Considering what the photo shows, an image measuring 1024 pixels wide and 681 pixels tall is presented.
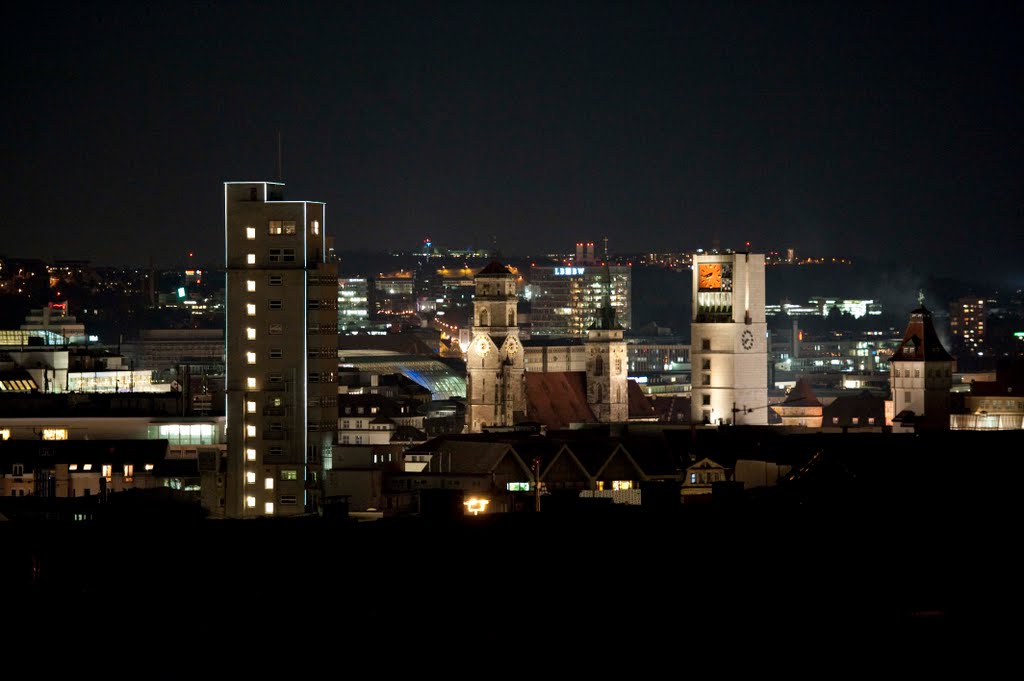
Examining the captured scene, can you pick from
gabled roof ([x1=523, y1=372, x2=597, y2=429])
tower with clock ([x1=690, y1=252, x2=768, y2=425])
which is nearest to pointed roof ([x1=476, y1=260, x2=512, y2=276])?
gabled roof ([x1=523, y1=372, x2=597, y2=429])

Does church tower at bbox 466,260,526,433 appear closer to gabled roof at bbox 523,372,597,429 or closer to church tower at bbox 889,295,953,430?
gabled roof at bbox 523,372,597,429

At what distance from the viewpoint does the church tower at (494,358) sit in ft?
388

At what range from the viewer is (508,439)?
273 feet

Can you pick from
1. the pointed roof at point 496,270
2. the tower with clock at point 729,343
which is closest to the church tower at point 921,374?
the tower with clock at point 729,343

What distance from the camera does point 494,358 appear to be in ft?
392

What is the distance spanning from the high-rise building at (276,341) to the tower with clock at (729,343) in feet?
103

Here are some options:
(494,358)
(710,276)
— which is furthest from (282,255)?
(494,358)

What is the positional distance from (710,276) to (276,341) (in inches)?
1469

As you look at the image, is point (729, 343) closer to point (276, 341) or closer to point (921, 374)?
point (921, 374)

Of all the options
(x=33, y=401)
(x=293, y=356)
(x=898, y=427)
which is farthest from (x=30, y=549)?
(x=898, y=427)

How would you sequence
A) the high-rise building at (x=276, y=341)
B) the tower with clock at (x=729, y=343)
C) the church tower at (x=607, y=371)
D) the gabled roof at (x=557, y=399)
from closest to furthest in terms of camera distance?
the high-rise building at (x=276, y=341)
the tower with clock at (x=729, y=343)
the gabled roof at (x=557, y=399)
the church tower at (x=607, y=371)

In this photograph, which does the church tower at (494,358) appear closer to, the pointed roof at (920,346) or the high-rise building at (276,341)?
the pointed roof at (920,346)

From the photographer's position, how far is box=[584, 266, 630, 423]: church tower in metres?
126

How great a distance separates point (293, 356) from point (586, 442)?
10.2 meters
